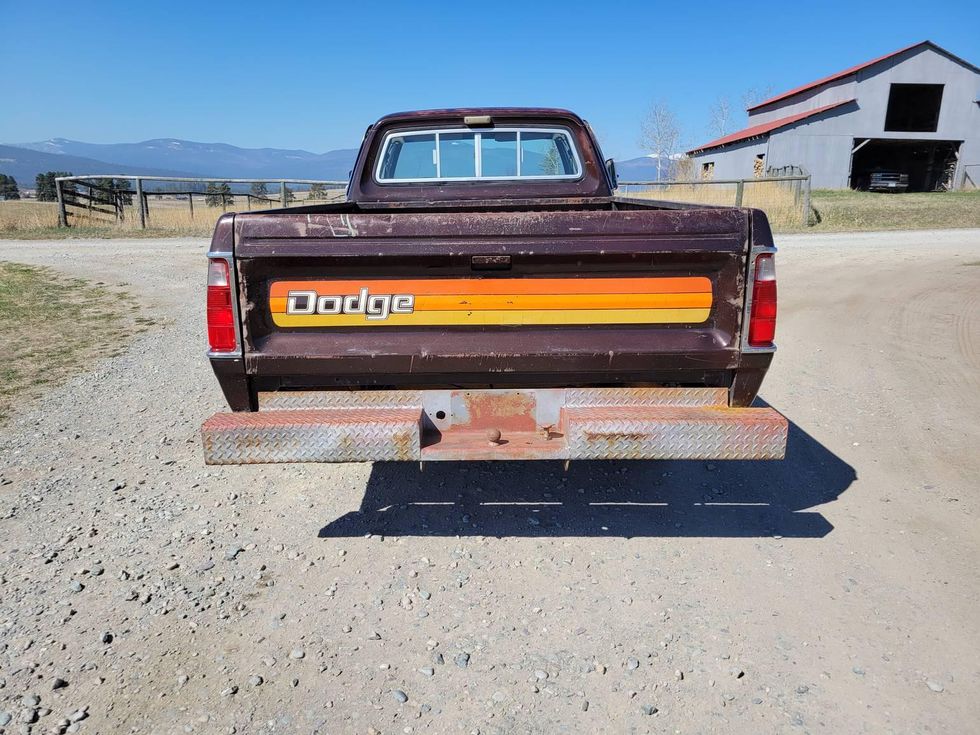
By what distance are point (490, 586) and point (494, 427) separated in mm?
706

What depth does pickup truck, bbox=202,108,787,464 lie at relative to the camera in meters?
2.99

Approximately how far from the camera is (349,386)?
3.24 metres

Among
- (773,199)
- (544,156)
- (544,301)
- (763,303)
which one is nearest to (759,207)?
(773,199)

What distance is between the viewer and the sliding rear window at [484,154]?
525 centimetres

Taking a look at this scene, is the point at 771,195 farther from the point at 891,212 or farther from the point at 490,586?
the point at 490,586

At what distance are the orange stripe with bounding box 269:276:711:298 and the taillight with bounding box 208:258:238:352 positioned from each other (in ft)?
0.63

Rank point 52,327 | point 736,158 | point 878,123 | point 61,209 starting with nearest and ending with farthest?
1. point 52,327
2. point 61,209
3. point 878,123
4. point 736,158

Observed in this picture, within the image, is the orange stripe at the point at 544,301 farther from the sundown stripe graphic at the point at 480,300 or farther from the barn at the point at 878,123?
the barn at the point at 878,123

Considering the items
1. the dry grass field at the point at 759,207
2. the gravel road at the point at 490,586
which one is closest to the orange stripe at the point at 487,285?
the gravel road at the point at 490,586

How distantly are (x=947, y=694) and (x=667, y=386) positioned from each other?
1527 mm

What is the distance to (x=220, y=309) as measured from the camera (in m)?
3.04

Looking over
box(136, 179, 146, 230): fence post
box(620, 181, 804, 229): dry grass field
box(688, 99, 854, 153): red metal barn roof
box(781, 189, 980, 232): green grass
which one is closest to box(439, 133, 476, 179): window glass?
box(620, 181, 804, 229): dry grass field

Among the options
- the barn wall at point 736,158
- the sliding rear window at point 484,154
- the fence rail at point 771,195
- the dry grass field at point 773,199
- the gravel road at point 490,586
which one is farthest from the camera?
the barn wall at point 736,158

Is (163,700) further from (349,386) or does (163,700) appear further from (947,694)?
(947,694)
